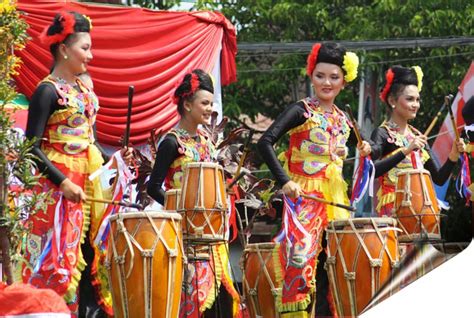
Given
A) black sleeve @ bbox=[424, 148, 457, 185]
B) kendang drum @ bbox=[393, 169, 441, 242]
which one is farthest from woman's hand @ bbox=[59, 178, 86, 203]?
black sleeve @ bbox=[424, 148, 457, 185]

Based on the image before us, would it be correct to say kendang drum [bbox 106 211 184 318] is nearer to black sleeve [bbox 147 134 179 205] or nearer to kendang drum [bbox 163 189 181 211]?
kendang drum [bbox 163 189 181 211]

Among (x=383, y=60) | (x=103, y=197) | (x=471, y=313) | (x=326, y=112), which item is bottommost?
(x=471, y=313)

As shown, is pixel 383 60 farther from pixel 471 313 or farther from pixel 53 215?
pixel 471 313

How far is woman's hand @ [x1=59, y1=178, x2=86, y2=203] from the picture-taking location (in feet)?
17.9

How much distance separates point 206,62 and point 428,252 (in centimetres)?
909

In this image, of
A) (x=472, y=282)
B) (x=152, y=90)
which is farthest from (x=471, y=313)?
(x=152, y=90)

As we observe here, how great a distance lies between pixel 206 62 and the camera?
10.9m

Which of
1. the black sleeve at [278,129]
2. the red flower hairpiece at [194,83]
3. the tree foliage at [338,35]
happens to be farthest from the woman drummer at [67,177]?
the tree foliage at [338,35]

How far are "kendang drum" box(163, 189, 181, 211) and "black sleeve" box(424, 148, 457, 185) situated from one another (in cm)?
234

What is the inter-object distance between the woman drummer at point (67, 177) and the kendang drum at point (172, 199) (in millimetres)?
404

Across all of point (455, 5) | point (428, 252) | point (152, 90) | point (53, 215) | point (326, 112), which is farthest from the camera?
point (455, 5)

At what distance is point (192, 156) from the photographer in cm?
649

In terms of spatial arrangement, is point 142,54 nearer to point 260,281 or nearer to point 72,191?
point 260,281

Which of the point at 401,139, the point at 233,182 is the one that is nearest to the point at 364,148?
the point at 233,182
